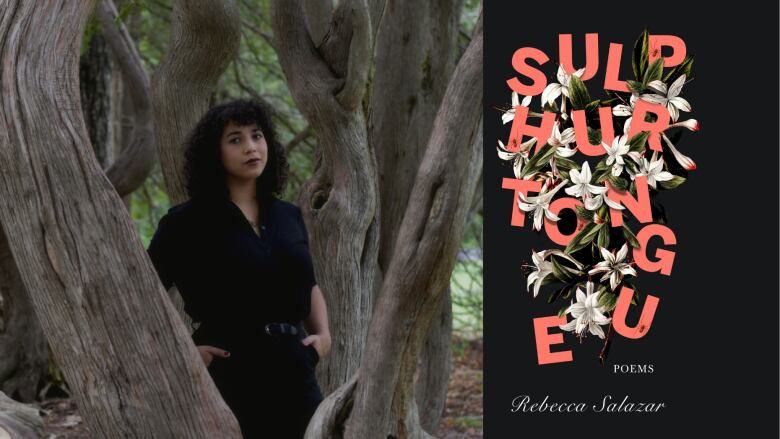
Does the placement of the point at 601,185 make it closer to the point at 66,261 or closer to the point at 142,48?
the point at 66,261

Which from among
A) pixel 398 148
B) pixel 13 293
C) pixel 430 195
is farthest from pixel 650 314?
pixel 13 293

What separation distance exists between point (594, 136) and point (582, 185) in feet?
0.59

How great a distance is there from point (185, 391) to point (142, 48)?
776 cm

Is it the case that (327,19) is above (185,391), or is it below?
above

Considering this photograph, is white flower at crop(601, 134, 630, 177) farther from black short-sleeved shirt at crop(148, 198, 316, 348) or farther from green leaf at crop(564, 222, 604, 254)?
black short-sleeved shirt at crop(148, 198, 316, 348)

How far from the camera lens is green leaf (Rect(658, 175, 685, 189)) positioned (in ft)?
12.1

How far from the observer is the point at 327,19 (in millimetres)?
Answer: 5445

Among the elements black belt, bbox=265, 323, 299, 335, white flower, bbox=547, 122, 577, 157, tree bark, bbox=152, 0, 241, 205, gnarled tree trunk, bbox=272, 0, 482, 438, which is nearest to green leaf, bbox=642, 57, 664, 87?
white flower, bbox=547, 122, 577, 157

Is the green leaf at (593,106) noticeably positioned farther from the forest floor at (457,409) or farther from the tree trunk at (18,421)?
the tree trunk at (18,421)

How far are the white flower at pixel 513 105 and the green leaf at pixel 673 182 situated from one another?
1.80 feet

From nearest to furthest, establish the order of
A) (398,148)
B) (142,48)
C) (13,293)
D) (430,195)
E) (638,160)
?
(430,195) < (638,160) < (398,148) < (13,293) < (142,48)

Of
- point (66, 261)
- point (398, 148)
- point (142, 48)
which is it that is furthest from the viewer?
point (142, 48)

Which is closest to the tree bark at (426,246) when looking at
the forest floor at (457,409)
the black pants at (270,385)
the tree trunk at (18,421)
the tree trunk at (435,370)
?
the black pants at (270,385)

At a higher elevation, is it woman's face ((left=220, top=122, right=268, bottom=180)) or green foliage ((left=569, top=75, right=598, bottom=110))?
green foliage ((left=569, top=75, right=598, bottom=110))
